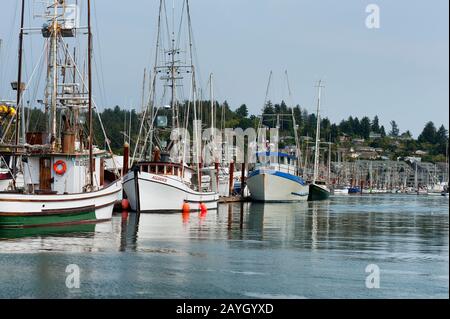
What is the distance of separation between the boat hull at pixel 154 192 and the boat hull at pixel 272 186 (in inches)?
1150

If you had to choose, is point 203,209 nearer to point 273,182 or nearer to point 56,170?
point 56,170

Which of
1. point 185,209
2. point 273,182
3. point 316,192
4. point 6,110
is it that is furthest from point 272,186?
point 6,110

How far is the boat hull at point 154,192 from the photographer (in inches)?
2125

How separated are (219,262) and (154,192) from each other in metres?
27.8

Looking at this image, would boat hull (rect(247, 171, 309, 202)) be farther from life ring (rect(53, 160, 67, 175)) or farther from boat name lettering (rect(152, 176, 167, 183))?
life ring (rect(53, 160, 67, 175))

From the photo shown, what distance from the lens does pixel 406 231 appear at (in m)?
44.9

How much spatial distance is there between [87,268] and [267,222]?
1001 inches

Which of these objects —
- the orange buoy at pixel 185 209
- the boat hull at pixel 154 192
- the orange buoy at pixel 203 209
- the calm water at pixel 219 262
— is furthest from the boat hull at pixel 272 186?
the calm water at pixel 219 262

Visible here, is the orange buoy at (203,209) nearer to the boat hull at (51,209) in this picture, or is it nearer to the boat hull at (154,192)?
the boat hull at (154,192)

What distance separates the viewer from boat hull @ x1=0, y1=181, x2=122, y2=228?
35.6m

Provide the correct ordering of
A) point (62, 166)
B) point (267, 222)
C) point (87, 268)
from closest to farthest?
point (87, 268), point (62, 166), point (267, 222)

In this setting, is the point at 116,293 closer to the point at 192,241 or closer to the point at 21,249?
the point at 21,249

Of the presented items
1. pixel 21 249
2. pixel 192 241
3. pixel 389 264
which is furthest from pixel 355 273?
pixel 21 249

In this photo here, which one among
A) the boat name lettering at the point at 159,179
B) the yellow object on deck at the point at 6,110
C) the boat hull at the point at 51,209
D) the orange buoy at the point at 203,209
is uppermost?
the yellow object on deck at the point at 6,110
